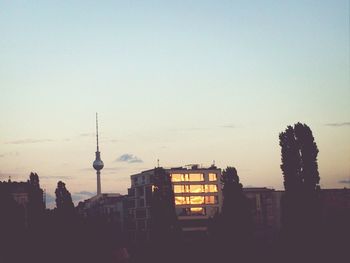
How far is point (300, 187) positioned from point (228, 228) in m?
10.3

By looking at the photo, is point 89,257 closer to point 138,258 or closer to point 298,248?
point 138,258

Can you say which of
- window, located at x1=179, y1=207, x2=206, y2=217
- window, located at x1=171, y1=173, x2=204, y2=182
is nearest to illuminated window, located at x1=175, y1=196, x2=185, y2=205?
window, located at x1=179, y1=207, x2=206, y2=217

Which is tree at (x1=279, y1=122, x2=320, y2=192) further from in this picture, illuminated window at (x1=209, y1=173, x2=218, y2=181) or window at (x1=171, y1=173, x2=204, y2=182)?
illuminated window at (x1=209, y1=173, x2=218, y2=181)

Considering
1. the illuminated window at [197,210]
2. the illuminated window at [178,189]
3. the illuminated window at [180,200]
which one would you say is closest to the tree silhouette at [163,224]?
the illuminated window at [180,200]

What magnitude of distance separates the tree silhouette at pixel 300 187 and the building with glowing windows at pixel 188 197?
88.8m

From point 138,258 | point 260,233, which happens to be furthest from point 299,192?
point 260,233

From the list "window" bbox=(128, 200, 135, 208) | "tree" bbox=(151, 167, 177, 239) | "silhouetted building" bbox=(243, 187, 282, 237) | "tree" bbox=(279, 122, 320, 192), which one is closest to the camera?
"tree" bbox=(279, 122, 320, 192)

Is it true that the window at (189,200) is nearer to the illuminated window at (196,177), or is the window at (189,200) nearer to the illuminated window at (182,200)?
the illuminated window at (182,200)

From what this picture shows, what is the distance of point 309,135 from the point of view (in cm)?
5903

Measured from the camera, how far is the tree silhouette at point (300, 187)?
5303 cm

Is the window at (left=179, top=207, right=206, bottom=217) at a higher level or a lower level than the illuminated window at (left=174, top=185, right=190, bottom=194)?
lower

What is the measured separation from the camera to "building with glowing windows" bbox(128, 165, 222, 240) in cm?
14650

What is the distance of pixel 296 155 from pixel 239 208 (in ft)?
31.9

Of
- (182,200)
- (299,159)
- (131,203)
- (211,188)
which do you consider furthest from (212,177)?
(299,159)
